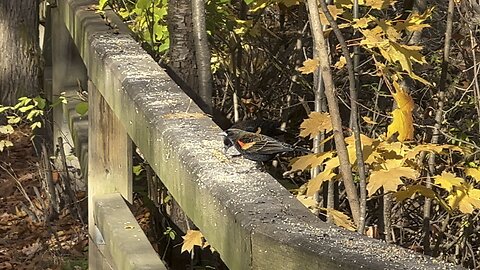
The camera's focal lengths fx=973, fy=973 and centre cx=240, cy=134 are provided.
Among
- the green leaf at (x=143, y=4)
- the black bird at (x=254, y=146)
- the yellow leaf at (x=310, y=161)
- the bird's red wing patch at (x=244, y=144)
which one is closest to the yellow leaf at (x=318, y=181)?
the yellow leaf at (x=310, y=161)

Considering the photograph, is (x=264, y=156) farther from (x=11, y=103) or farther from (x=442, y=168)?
(x=11, y=103)

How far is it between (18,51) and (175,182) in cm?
659

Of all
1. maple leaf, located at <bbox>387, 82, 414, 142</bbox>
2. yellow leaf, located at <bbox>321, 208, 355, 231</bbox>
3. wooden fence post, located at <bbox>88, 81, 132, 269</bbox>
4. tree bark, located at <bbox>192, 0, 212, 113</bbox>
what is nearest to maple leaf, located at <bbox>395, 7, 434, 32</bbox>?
maple leaf, located at <bbox>387, 82, 414, 142</bbox>

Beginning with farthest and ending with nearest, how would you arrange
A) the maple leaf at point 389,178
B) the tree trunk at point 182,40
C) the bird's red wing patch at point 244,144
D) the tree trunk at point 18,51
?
the tree trunk at point 18,51 → the tree trunk at point 182,40 → the maple leaf at point 389,178 → the bird's red wing patch at point 244,144

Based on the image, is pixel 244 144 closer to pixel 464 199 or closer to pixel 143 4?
pixel 464 199

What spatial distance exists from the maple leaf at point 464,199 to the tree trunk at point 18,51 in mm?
5392

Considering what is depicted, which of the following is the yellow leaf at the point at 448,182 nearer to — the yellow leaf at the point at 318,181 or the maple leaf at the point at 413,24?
the yellow leaf at the point at 318,181

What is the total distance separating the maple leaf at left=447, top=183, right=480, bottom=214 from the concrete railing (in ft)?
4.06

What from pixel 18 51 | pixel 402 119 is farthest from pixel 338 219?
pixel 18 51

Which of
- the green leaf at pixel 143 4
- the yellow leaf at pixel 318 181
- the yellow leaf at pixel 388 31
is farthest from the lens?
the green leaf at pixel 143 4

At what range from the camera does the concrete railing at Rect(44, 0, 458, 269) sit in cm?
145

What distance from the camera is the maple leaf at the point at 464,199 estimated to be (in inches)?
140

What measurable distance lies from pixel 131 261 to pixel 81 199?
2880 mm

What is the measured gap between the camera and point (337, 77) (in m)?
5.55
